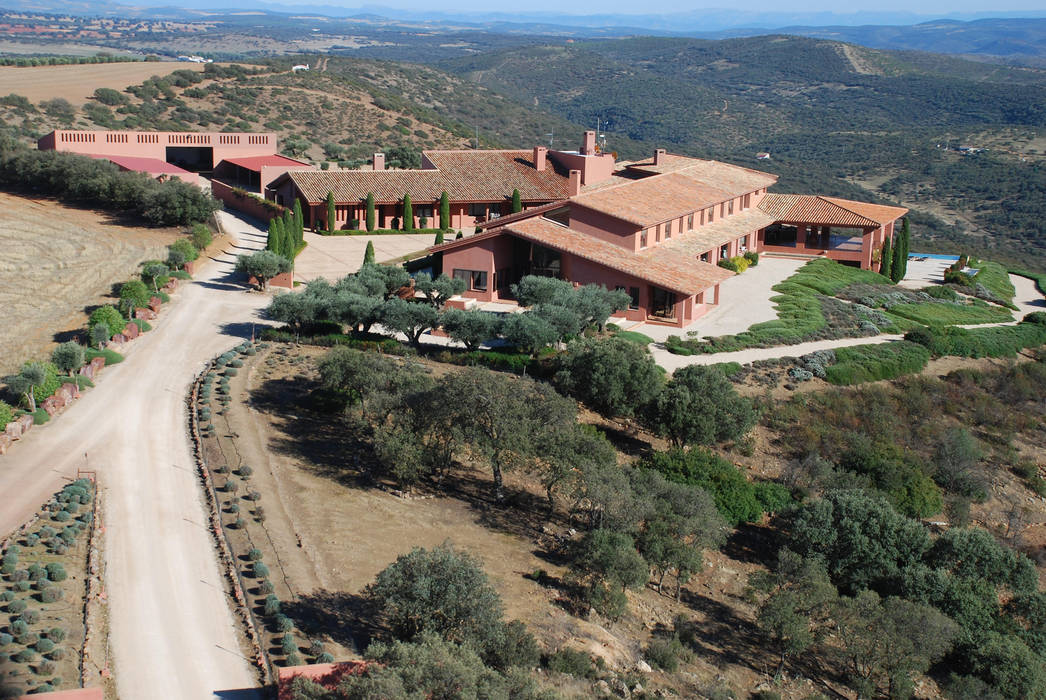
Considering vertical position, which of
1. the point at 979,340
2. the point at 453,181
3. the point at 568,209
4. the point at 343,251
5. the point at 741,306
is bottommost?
the point at 979,340

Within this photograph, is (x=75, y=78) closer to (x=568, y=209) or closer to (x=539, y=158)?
(x=539, y=158)

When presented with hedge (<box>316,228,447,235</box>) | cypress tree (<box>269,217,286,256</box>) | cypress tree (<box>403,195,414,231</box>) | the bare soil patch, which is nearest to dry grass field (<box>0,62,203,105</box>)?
hedge (<box>316,228,447,235</box>)

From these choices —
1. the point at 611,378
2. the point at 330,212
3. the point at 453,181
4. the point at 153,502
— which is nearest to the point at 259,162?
the point at 330,212

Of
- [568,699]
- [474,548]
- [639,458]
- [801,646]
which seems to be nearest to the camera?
[568,699]

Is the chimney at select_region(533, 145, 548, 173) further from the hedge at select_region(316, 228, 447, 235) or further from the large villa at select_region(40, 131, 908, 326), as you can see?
the hedge at select_region(316, 228, 447, 235)

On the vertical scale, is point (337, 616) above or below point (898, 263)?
below

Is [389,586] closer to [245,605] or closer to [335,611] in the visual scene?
[335,611]

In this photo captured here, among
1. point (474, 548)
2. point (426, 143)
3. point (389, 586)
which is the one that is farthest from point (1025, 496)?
point (426, 143)
